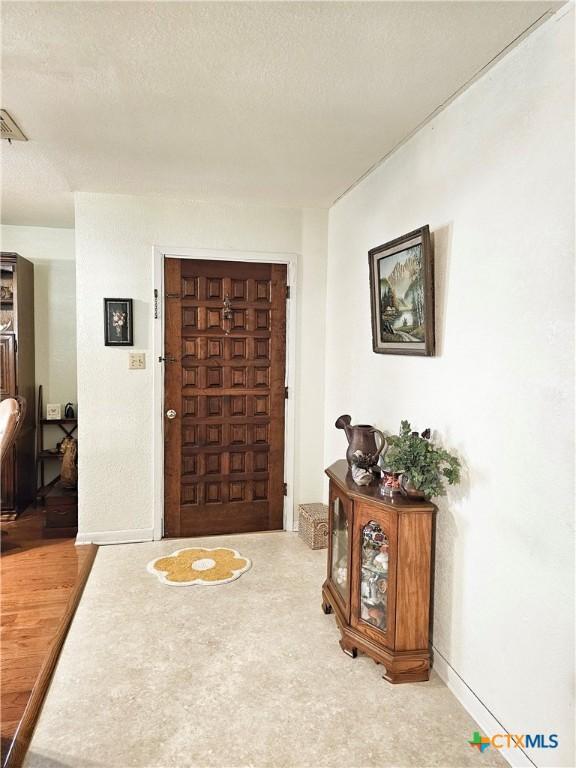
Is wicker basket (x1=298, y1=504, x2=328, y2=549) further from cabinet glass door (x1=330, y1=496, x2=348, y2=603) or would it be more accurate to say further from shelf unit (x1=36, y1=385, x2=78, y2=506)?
shelf unit (x1=36, y1=385, x2=78, y2=506)

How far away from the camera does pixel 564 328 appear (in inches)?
64.5

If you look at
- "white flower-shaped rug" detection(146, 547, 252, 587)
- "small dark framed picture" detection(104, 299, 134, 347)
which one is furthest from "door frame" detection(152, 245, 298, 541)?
"white flower-shaped rug" detection(146, 547, 252, 587)

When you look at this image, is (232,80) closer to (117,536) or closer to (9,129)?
(9,129)

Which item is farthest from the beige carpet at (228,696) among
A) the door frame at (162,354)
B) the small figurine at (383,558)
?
the door frame at (162,354)

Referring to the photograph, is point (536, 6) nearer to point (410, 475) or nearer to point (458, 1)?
point (458, 1)

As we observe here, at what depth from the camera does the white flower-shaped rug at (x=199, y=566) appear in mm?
3244

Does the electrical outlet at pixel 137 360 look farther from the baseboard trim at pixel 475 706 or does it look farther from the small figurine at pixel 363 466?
the baseboard trim at pixel 475 706

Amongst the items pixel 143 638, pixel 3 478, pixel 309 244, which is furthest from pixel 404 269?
pixel 3 478

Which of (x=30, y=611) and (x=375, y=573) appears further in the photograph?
(x=30, y=611)

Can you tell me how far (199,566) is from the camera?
3.44 meters

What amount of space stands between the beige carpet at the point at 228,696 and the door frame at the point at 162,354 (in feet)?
3.25

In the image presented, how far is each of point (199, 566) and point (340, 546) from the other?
1158 millimetres

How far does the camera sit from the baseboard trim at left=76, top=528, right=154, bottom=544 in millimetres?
3854

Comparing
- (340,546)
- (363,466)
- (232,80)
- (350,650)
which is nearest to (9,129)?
(232,80)
